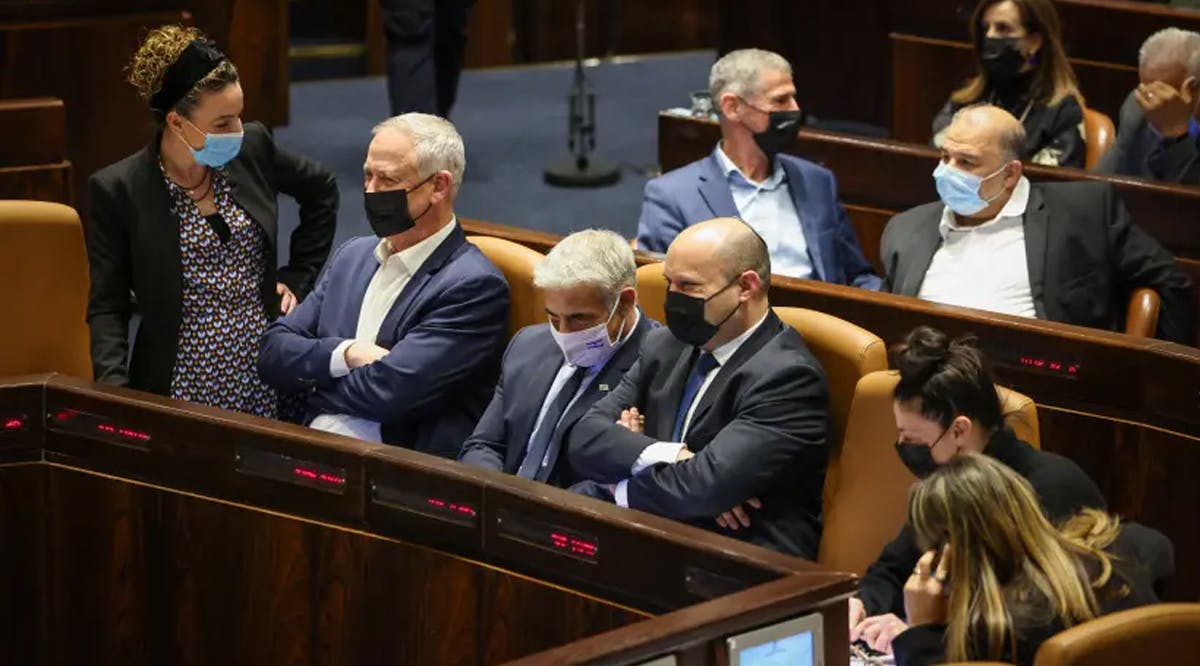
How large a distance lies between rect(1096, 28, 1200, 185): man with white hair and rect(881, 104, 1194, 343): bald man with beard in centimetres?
88

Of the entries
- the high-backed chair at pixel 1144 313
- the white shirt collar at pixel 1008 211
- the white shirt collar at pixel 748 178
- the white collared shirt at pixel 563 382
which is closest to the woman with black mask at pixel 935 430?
the white collared shirt at pixel 563 382

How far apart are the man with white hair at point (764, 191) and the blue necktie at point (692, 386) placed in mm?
1032

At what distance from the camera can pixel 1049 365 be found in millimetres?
3770

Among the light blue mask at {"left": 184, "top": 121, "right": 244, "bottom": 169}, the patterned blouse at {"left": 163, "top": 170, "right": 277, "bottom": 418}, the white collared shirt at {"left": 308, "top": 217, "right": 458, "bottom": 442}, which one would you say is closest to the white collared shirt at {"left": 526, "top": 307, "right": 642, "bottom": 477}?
the white collared shirt at {"left": 308, "top": 217, "right": 458, "bottom": 442}

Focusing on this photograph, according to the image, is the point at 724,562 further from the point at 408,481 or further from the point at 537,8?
the point at 537,8

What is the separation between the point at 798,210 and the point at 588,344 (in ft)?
3.49

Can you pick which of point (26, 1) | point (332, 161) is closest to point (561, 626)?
point (26, 1)

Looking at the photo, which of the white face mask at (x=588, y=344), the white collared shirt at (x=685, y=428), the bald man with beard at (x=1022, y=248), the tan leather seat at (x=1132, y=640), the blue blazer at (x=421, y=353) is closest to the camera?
the tan leather seat at (x=1132, y=640)

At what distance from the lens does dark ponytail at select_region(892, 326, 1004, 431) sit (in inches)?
123

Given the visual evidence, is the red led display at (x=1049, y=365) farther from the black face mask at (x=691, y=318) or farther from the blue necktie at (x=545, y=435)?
the blue necktie at (x=545, y=435)

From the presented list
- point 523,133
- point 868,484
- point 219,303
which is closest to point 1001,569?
point 868,484

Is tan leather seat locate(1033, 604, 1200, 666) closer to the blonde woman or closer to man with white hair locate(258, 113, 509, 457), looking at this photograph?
the blonde woman

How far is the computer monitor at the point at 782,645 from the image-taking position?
8.32 feet

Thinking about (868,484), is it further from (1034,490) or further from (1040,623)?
(1040,623)
